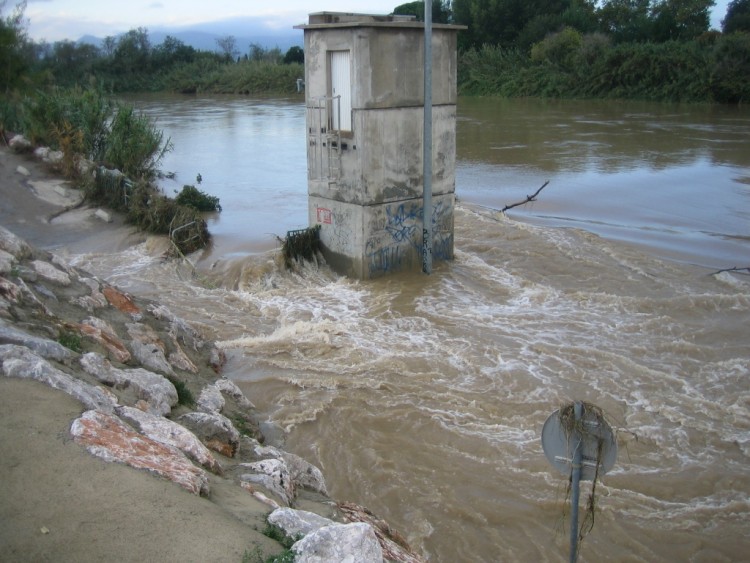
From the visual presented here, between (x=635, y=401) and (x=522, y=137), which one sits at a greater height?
(x=522, y=137)

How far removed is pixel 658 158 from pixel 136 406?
2582cm

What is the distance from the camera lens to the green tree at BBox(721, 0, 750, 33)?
5281 centimetres

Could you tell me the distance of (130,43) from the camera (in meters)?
78.4

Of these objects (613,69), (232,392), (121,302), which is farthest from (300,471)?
(613,69)

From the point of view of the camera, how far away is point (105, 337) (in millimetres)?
7770

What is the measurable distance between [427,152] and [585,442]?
400 inches

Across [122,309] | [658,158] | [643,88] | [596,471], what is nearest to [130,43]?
[643,88]

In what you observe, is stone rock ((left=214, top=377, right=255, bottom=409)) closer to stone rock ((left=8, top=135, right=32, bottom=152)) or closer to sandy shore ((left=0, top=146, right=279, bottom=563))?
sandy shore ((left=0, top=146, right=279, bottom=563))

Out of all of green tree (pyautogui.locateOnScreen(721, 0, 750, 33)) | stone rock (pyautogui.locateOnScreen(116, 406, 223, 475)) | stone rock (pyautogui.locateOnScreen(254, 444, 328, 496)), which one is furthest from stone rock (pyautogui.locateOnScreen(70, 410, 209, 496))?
green tree (pyautogui.locateOnScreen(721, 0, 750, 33))

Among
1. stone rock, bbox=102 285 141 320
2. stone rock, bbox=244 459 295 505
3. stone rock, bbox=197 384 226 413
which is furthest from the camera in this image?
stone rock, bbox=102 285 141 320

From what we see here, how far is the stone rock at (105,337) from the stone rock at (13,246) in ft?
4.49

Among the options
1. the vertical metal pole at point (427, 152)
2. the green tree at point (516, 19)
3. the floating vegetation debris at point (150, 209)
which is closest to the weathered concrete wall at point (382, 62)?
the vertical metal pole at point (427, 152)

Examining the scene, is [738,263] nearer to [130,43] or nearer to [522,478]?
[522,478]

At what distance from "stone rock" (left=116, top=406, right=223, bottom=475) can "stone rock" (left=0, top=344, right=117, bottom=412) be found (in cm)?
18
